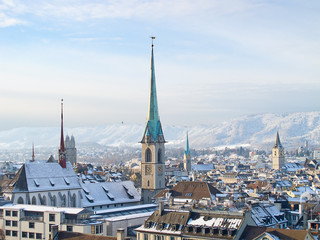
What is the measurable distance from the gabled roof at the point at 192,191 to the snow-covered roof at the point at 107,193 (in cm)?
587

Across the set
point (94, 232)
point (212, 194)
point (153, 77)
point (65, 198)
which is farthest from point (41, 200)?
point (153, 77)

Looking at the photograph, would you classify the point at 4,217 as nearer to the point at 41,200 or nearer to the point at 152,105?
the point at 41,200

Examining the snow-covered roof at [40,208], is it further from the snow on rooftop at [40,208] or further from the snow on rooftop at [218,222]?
the snow on rooftop at [218,222]

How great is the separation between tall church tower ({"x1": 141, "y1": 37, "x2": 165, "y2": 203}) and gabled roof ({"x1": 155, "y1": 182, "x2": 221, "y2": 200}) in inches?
161

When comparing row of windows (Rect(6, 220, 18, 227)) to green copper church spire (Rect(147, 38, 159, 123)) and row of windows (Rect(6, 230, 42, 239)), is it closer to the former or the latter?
row of windows (Rect(6, 230, 42, 239))

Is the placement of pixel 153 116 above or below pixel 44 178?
above

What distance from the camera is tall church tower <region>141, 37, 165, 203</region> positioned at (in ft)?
370

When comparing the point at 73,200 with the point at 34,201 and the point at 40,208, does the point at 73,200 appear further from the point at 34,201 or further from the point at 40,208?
the point at 40,208

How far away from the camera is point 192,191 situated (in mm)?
105812

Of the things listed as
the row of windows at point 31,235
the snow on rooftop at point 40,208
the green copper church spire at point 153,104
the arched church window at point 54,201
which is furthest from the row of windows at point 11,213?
the green copper church spire at point 153,104

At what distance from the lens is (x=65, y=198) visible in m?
97.6

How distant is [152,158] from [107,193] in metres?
12.6

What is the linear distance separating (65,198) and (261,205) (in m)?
30.9

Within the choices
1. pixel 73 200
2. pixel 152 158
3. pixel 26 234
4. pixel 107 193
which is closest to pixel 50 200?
pixel 73 200
